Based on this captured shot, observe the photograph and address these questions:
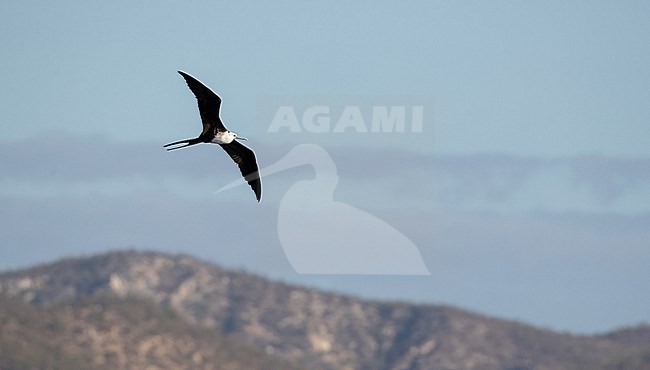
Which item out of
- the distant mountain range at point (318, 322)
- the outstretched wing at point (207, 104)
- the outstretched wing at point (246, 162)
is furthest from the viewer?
the distant mountain range at point (318, 322)

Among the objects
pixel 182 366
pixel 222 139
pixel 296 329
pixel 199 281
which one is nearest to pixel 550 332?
pixel 296 329

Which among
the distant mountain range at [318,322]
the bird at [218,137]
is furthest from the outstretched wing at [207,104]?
the distant mountain range at [318,322]

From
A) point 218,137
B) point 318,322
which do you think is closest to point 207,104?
point 218,137

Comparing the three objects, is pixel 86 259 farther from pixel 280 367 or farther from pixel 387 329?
pixel 280 367

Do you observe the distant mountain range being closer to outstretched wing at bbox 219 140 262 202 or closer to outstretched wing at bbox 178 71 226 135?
outstretched wing at bbox 219 140 262 202

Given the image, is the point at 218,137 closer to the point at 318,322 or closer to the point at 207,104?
the point at 207,104

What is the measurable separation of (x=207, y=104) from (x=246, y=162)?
12.5 ft

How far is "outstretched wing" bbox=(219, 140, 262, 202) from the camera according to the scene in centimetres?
4025

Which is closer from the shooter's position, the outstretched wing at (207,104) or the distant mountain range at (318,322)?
the outstretched wing at (207,104)

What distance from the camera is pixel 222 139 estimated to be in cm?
3853

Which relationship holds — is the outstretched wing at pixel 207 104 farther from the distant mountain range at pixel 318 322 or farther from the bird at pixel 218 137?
the distant mountain range at pixel 318 322

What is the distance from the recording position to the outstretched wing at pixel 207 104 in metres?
36.3

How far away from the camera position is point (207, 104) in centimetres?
3719

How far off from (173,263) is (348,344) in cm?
2276
